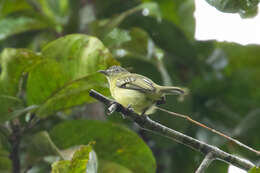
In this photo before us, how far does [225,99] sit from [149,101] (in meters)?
1.51

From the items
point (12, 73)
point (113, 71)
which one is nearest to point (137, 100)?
point (113, 71)

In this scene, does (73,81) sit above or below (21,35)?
above

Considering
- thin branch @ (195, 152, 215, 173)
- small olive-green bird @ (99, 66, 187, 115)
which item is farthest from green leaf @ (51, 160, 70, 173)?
thin branch @ (195, 152, 215, 173)

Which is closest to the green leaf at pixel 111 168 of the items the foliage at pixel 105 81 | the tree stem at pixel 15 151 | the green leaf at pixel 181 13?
the foliage at pixel 105 81

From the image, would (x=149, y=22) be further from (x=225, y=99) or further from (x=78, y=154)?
(x=78, y=154)

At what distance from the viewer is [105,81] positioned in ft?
5.83

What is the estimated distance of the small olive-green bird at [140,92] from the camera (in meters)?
1.32

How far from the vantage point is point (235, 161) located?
3.85 feet

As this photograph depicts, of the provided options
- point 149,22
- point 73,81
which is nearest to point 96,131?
point 73,81

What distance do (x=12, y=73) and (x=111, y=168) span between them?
1.99 ft

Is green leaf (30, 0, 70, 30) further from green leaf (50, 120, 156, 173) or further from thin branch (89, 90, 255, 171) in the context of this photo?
thin branch (89, 90, 255, 171)

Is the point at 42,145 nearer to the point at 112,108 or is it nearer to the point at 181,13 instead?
the point at 112,108

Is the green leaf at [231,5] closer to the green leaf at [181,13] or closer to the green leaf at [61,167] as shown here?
the green leaf at [61,167]

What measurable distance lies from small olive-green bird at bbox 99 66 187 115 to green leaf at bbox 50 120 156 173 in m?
0.35
